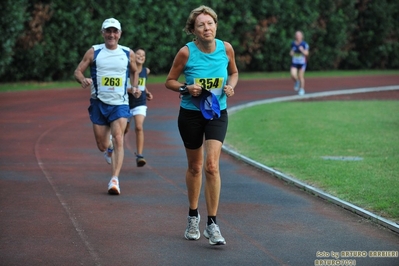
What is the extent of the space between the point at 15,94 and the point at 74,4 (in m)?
5.38

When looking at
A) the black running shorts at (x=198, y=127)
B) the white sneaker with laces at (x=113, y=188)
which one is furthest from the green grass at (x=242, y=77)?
the black running shorts at (x=198, y=127)

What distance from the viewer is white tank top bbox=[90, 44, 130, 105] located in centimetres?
1088

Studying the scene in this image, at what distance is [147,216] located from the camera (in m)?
9.25

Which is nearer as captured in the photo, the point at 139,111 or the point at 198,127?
the point at 198,127

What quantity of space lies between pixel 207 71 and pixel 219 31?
29.5m

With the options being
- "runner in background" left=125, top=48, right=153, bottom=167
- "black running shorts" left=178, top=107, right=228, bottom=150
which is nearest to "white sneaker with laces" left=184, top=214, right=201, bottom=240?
"black running shorts" left=178, top=107, right=228, bottom=150

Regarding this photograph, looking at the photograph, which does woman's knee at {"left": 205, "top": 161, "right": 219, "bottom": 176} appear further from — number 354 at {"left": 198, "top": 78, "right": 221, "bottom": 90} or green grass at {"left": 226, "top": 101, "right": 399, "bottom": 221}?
green grass at {"left": 226, "top": 101, "right": 399, "bottom": 221}

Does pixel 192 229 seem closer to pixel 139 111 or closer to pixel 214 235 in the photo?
pixel 214 235

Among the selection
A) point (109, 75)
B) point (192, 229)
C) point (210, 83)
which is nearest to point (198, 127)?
point (210, 83)

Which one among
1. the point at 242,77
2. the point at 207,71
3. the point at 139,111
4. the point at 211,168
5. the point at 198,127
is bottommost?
the point at 242,77

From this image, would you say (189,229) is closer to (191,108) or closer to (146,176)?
(191,108)

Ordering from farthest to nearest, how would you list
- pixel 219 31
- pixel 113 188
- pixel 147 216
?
pixel 219 31 < pixel 113 188 < pixel 147 216

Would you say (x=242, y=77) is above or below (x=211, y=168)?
below

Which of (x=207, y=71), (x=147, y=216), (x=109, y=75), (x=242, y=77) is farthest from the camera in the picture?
(x=242, y=77)
